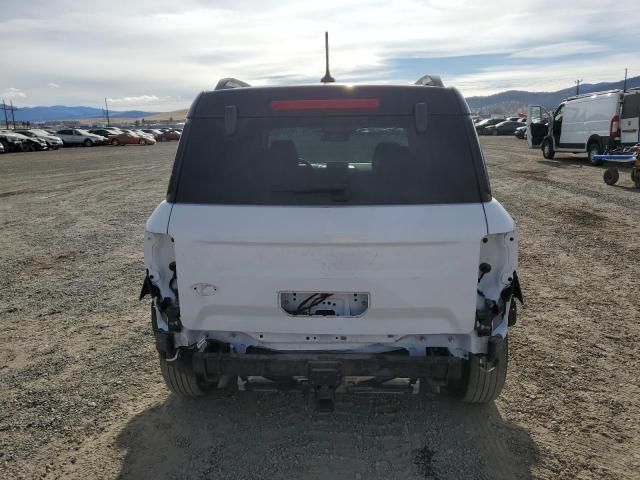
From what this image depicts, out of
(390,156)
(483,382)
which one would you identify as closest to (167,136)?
(390,156)

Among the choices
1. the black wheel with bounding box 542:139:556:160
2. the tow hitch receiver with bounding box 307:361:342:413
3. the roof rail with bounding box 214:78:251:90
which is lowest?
the tow hitch receiver with bounding box 307:361:342:413

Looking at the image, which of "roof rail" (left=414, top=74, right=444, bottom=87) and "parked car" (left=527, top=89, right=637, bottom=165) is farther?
"parked car" (left=527, top=89, right=637, bottom=165)

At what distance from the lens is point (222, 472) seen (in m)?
2.87

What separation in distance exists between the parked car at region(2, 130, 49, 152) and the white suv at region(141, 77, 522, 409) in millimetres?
39777

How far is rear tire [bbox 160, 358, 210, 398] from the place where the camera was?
10.8 ft

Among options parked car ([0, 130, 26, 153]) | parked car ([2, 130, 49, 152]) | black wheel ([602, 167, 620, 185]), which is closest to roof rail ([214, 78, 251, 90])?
black wheel ([602, 167, 620, 185])

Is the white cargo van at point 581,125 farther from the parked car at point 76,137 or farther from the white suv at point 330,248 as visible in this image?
the parked car at point 76,137

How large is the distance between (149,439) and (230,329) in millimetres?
998

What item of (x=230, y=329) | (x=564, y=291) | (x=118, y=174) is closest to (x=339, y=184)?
(x=230, y=329)

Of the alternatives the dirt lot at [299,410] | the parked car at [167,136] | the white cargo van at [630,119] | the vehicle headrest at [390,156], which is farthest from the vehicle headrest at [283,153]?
the parked car at [167,136]

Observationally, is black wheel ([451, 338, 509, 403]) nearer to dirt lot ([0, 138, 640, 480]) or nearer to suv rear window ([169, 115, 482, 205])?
dirt lot ([0, 138, 640, 480])

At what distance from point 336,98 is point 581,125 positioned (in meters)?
19.6

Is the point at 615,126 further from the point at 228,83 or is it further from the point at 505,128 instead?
the point at 505,128

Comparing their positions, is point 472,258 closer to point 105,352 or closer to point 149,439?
point 149,439
